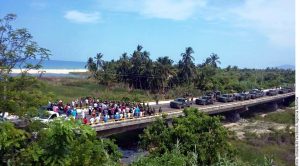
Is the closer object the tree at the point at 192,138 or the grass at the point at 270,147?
the tree at the point at 192,138

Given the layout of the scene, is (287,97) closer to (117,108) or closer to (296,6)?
(117,108)

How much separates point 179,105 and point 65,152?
1629 inches

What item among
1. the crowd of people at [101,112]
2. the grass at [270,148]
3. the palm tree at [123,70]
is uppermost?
the palm tree at [123,70]

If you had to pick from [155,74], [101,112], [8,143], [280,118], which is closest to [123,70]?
[155,74]

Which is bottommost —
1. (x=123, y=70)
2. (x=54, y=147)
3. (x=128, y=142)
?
(x=128, y=142)

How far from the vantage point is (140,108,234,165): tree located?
1128 inches

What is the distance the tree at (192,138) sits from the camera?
28.6 meters

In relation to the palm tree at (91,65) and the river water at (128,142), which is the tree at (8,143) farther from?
the palm tree at (91,65)

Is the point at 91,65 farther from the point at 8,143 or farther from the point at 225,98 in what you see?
the point at 8,143

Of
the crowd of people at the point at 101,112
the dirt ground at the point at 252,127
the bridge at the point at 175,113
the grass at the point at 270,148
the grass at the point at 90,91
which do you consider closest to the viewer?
the crowd of people at the point at 101,112

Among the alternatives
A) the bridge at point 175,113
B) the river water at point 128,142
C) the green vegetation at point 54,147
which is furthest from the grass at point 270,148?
the green vegetation at point 54,147

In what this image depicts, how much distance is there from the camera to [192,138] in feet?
94.9

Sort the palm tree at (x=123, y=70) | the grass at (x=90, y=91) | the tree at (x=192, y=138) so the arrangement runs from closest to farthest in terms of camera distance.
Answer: the tree at (x=192, y=138) → the grass at (x=90, y=91) → the palm tree at (x=123, y=70)

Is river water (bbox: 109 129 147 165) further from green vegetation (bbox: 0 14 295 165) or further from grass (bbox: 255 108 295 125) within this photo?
grass (bbox: 255 108 295 125)
